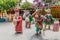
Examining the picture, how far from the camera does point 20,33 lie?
8.13 metres

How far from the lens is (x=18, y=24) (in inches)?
321

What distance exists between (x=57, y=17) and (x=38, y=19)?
13.9ft

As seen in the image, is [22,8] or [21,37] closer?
[21,37]

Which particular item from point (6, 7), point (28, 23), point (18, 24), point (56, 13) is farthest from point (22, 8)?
point (18, 24)

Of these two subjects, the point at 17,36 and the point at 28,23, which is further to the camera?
the point at 28,23

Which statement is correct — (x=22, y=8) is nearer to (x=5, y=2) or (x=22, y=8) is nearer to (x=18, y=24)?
(x=5, y=2)

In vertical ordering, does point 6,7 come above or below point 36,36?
above

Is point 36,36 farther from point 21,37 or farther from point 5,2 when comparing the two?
point 5,2

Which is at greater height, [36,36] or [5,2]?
[5,2]

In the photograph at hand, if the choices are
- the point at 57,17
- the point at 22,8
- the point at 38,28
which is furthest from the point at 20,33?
the point at 22,8

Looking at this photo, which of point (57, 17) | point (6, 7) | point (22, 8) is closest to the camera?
point (57, 17)

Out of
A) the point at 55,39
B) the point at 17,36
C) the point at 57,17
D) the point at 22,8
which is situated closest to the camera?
the point at 55,39

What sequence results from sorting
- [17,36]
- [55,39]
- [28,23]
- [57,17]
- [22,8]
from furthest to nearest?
[22,8]
[57,17]
[28,23]
[17,36]
[55,39]

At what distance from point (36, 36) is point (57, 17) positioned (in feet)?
14.5
